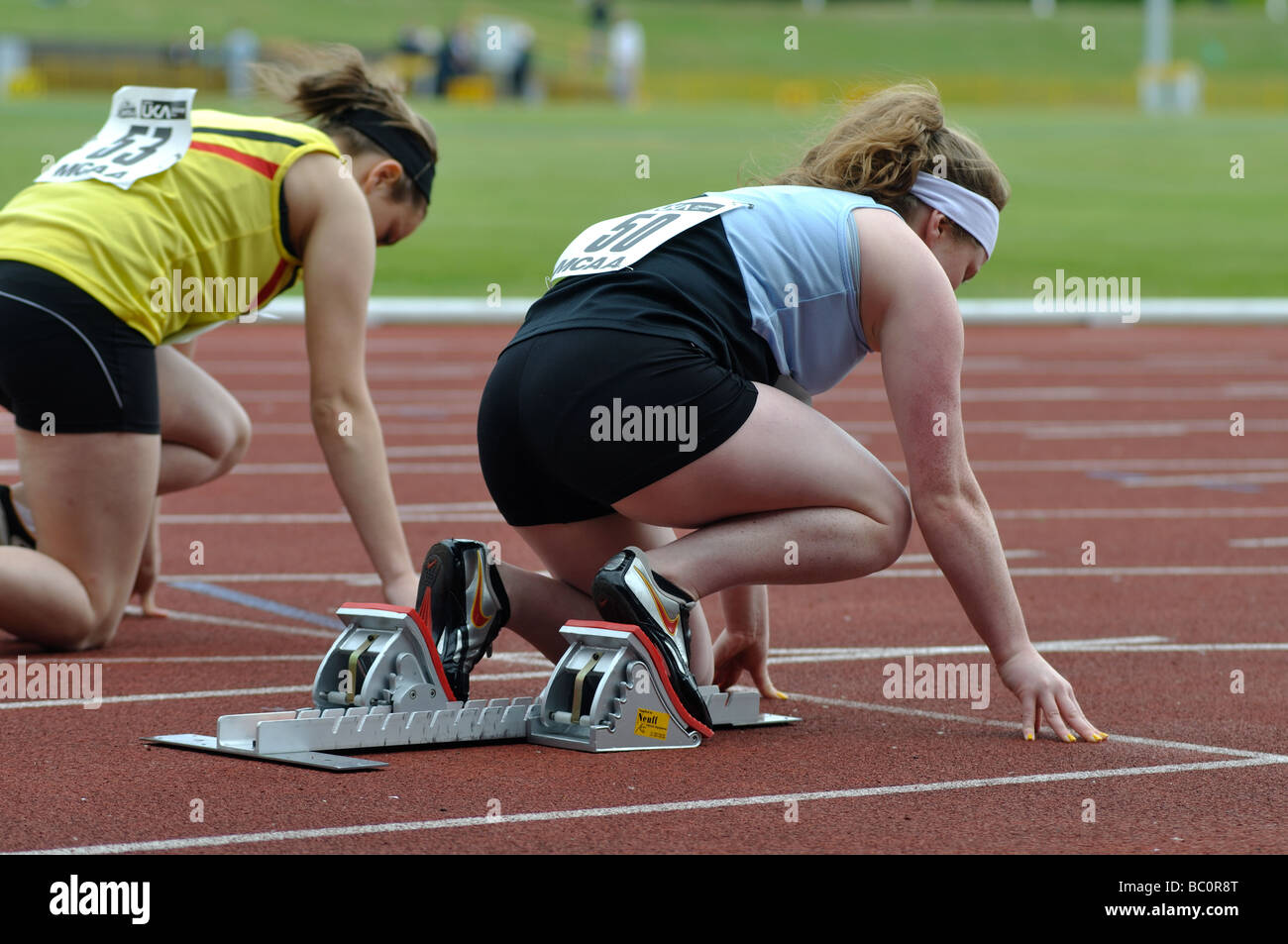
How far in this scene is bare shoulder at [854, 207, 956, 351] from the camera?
13.0 ft

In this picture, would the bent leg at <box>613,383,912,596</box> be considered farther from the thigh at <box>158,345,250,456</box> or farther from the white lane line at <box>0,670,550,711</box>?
the thigh at <box>158,345,250,456</box>

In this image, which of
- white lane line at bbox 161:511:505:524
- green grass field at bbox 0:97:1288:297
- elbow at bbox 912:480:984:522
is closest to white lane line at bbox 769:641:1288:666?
elbow at bbox 912:480:984:522

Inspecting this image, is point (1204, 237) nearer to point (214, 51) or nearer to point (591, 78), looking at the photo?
point (214, 51)

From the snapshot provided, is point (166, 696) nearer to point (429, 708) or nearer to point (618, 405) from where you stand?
point (429, 708)

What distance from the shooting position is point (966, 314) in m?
18.2

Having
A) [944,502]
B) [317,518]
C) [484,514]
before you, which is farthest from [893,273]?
[317,518]

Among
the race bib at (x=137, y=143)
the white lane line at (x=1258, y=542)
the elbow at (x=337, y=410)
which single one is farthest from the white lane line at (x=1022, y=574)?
the race bib at (x=137, y=143)

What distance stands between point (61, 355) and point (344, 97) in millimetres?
1105

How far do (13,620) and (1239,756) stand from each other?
3169mm

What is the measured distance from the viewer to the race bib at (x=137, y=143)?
16.4ft

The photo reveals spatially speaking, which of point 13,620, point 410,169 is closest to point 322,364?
point 410,169

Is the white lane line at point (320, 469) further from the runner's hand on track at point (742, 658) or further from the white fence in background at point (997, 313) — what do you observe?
the white fence in background at point (997, 313)

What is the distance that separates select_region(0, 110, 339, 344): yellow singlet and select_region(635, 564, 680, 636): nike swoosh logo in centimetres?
172

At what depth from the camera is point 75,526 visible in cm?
486
